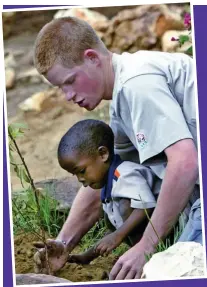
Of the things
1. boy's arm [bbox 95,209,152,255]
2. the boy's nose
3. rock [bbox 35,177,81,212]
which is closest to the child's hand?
boy's arm [bbox 95,209,152,255]

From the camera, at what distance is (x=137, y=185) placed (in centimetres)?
341

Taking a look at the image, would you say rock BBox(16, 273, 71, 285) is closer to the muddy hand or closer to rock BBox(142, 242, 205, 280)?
the muddy hand

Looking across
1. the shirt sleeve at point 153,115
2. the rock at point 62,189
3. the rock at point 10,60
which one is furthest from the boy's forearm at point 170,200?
the rock at point 10,60

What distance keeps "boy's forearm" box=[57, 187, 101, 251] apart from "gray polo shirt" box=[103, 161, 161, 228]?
16cm

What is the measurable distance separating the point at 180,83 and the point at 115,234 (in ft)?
2.20

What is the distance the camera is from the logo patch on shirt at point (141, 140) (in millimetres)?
3277

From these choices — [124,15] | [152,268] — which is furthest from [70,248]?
[124,15]

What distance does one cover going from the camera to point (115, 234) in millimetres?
3477

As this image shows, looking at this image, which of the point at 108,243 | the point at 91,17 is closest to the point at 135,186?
the point at 108,243

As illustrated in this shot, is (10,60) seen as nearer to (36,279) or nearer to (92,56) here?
(92,56)

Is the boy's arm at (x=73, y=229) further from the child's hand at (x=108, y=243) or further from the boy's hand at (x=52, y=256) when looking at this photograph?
the child's hand at (x=108, y=243)

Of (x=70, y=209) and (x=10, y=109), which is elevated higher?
(x=10, y=109)

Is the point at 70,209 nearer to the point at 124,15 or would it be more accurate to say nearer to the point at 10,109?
the point at 10,109

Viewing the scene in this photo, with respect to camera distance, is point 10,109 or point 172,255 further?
point 10,109
